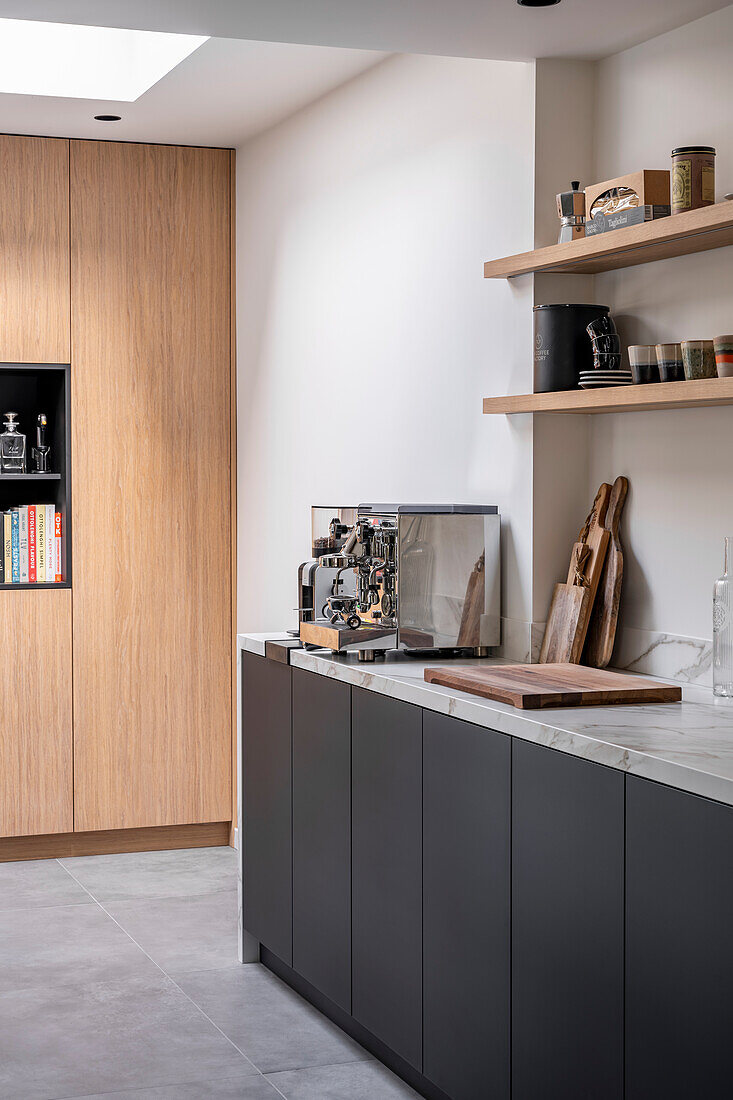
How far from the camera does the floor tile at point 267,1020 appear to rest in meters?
3.24

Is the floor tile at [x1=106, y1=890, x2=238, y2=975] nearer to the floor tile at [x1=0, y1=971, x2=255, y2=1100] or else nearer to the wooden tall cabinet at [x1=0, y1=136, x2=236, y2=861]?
the floor tile at [x1=0, y1=971, x2=255, y2=1100]

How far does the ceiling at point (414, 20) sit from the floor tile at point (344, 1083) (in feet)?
7.75

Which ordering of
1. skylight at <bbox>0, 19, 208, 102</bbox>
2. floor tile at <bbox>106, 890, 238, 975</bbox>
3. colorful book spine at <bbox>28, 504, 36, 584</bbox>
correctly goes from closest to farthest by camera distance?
1. floor tile at <bbox>106, 890, 238, 975</bbox>
2. skylight at <bbox>0, 19, 208, 102</bbox>
3. colorful book spine at <bbox>28, 504, 36, 584</bbox>

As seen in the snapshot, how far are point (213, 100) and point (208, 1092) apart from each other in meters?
3.04

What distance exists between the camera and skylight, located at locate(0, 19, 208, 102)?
4.37 metres

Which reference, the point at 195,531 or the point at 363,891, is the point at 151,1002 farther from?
the point at 195,531

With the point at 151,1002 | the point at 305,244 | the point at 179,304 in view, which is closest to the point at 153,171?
the point at 179,304

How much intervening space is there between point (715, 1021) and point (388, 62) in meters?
2.95

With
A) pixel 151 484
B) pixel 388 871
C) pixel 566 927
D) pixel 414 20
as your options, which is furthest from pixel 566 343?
pixel 151 484

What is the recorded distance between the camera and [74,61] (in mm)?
4469

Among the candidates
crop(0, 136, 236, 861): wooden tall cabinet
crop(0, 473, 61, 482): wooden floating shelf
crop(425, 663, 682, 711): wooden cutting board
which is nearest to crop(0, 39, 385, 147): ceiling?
crop(0, 136, 236, 861): wooden tall cabinet

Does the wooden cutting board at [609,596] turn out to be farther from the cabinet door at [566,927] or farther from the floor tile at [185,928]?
the floor tile at [185,928]

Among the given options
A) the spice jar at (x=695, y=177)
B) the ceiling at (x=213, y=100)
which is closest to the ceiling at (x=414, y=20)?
the spice jar at (x=695, y=177)

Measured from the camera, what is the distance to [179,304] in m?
5.11
